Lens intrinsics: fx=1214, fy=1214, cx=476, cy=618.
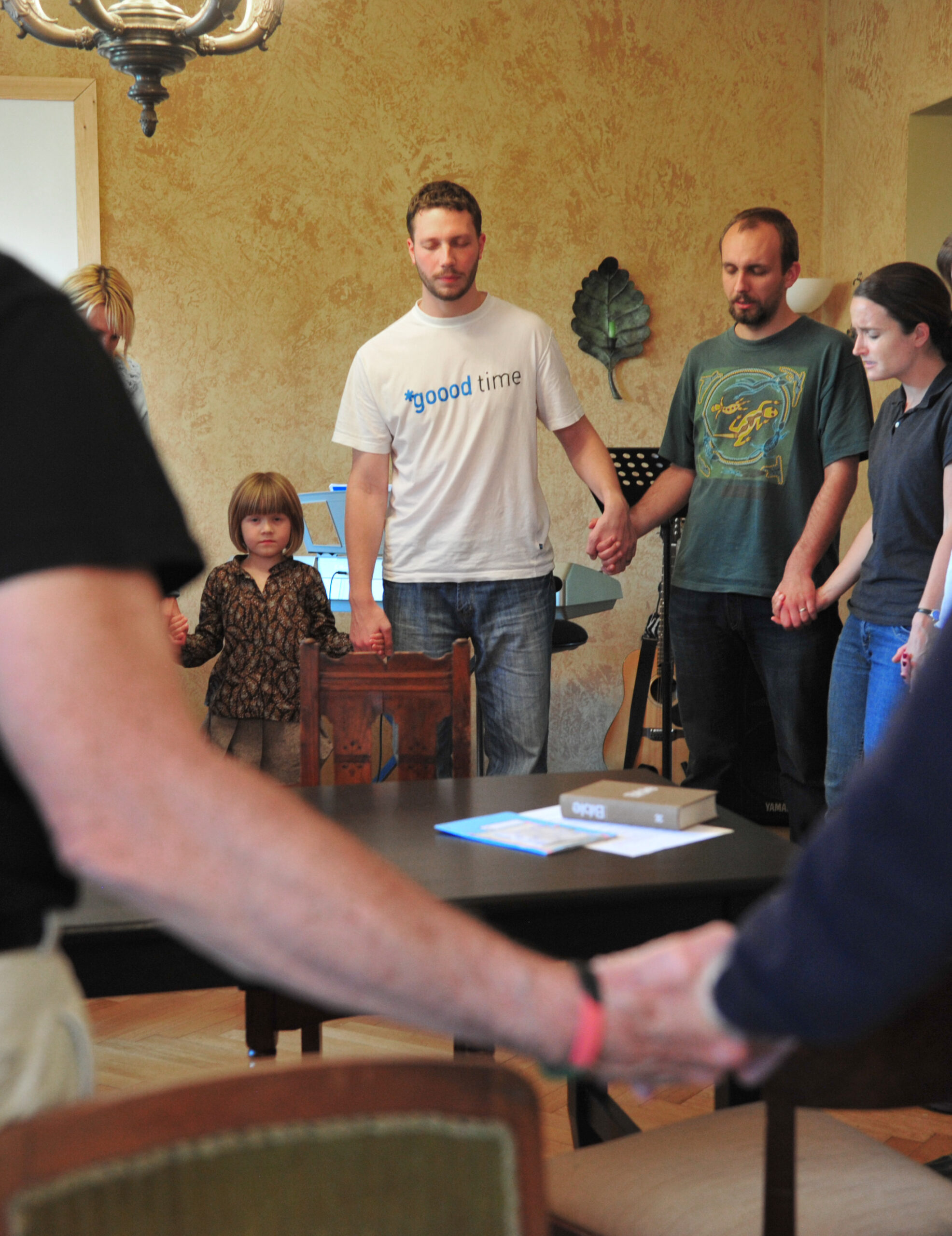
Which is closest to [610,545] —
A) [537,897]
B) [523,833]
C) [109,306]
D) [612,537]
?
[612,537]

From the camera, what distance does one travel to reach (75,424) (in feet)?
2.08

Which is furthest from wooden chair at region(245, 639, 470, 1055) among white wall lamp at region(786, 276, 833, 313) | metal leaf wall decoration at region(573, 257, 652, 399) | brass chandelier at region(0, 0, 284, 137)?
white wall lamp at region(786, 276, 833, 313)

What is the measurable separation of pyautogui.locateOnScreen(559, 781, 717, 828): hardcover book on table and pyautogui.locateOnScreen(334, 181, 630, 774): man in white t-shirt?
129cm

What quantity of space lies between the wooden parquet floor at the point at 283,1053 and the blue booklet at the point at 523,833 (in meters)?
0.59

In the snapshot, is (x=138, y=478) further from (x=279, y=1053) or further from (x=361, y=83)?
(x=361, y=83)

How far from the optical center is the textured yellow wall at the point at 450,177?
15.5 ft

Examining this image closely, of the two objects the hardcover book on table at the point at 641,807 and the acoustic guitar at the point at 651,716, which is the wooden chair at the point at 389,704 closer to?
the hardcover book on table at the point at 641,807

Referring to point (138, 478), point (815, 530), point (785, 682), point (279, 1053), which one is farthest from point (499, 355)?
point (138, 478)

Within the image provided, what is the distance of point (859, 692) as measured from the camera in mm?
2863

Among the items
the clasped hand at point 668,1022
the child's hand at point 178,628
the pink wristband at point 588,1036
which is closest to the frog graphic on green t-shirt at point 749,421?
the child's hand at point 178,628

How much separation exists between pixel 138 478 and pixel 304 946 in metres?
0.26

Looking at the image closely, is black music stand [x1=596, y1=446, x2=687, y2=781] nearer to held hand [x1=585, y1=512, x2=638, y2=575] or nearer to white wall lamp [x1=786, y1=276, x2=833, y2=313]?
held hand [x1=585, y1=512, x2=638, y2=575]

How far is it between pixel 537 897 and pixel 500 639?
1706 mm

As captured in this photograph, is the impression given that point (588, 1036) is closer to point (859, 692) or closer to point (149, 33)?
point (859, 692)
